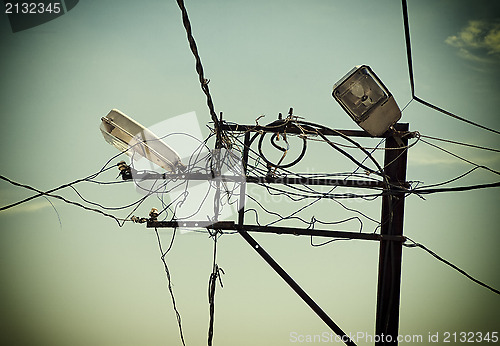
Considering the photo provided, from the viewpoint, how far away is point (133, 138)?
378 cm

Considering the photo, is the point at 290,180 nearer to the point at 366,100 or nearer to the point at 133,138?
the point at 366,100

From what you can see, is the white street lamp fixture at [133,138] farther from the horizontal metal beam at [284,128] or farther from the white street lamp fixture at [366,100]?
the white street lamp fixture at [366,100]

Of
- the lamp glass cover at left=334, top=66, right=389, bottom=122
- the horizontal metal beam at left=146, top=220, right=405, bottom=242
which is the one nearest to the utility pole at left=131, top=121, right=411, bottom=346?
the horizontal metal beam at left=146, top=220, right=405, bottom=242

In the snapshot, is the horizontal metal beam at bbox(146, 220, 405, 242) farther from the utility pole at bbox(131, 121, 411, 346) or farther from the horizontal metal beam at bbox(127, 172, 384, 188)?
the horizontal metal beam at bbox(127, 172, 384, 188)

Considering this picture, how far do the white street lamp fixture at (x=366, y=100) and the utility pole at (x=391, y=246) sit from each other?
0.21 metres

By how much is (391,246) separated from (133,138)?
2.54 meters

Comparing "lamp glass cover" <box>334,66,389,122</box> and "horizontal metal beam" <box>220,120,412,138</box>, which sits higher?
"lamp glass cover" <box>334,66,389,122</box>

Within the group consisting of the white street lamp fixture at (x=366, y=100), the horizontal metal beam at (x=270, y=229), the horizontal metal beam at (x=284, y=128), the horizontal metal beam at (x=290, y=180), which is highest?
the white street lamp fixture at (x=366, y=100)

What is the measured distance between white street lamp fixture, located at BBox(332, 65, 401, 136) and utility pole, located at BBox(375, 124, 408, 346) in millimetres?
212

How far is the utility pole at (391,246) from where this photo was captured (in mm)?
3887

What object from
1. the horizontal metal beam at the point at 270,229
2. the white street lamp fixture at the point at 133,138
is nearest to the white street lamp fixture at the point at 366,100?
the horizontal metal beam at the point at 270,229

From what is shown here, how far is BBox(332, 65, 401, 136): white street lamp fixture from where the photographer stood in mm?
3664

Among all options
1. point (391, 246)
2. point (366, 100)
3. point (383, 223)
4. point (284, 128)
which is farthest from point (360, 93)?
point (391, 246)

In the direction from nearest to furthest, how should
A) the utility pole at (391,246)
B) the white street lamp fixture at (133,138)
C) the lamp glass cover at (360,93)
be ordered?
1. the lamp glass cover at (360,93)
2. the white street lamp fixture at (133,138)
3. the utility pole at (391,246)
